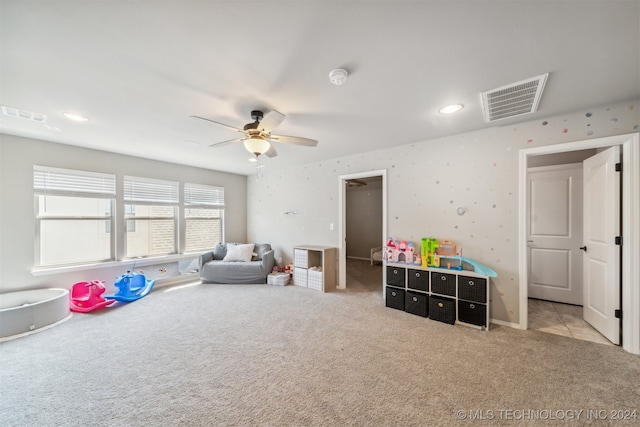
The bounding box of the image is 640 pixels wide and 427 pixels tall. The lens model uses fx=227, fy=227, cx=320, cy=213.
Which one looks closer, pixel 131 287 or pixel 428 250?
pixel 428 250

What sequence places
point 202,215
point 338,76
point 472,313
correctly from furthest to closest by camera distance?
point 202,215, point 472,313, point 338,76

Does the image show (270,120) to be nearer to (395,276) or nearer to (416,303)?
(395,276)

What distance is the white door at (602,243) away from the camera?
235 cm

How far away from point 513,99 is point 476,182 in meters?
1.10

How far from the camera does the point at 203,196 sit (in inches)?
212

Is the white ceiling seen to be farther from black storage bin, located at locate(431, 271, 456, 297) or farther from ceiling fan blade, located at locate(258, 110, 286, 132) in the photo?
black storage bin, located at locate(431, 271, 456, 297)

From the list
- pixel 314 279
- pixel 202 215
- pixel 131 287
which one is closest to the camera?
pixel 131 287

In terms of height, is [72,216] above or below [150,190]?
below

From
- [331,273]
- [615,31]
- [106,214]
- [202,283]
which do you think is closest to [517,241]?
[615,31]

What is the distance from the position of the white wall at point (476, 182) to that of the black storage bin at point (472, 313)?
34cm

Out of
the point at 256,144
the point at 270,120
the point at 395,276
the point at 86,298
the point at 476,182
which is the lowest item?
the point at 86,298

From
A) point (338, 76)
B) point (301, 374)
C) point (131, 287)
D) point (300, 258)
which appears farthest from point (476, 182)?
point (131, 287)

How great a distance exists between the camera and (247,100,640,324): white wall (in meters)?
2.50

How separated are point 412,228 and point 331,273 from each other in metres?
1.70
